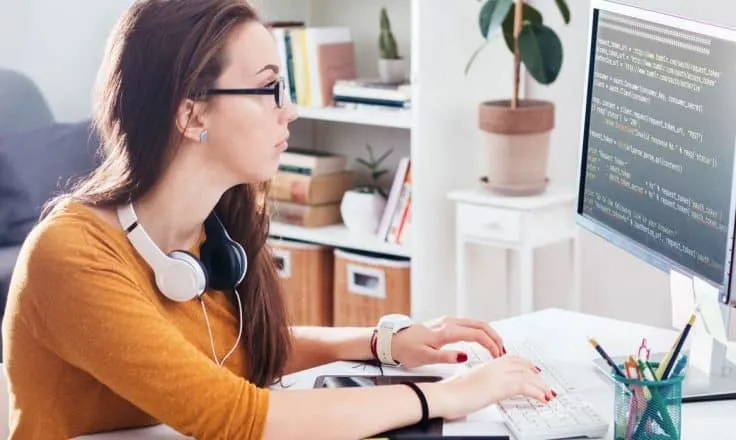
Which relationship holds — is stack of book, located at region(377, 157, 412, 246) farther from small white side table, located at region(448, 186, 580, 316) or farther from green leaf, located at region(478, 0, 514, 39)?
green leaf, located at region(478, 0, 514, 39)

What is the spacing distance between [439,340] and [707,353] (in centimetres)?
38

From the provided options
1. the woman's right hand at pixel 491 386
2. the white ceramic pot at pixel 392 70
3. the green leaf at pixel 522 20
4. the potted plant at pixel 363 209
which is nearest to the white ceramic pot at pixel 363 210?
the potted plant at pixel 363 209

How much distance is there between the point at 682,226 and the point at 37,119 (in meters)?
2.62

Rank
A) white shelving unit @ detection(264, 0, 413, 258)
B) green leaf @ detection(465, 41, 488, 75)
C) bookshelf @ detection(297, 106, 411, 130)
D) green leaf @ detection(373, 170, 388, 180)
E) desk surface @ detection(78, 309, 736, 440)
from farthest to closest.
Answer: green leaf @ detection(373, 170, 388, 180)
white shelving unit @ detection(264, 0, 413, 258)
bookshelf @ detection(297, 106, 411, 130)
green leaf @ detection(465, 41, 488, 75)
desk surface @ detection(78, 309, 736, 440)

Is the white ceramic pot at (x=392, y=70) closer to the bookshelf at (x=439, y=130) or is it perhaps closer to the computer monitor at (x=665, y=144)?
the bookshelf at (x=439, y=130)

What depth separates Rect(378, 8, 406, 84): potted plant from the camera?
3553 millimetres

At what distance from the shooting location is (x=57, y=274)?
143 centimetres

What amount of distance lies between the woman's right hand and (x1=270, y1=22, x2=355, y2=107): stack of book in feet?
6.99

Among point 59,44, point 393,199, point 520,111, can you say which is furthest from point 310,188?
point 59,44

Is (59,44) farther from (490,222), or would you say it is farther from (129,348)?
(129,348)

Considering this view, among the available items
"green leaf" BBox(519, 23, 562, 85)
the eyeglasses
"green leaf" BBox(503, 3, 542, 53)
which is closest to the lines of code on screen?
the eyeglasses

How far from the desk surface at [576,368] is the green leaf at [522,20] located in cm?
128

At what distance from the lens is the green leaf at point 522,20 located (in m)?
3.15

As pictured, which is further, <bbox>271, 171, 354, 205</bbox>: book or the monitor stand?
<bbox>271, 171, 354, 205</bbox>: book
